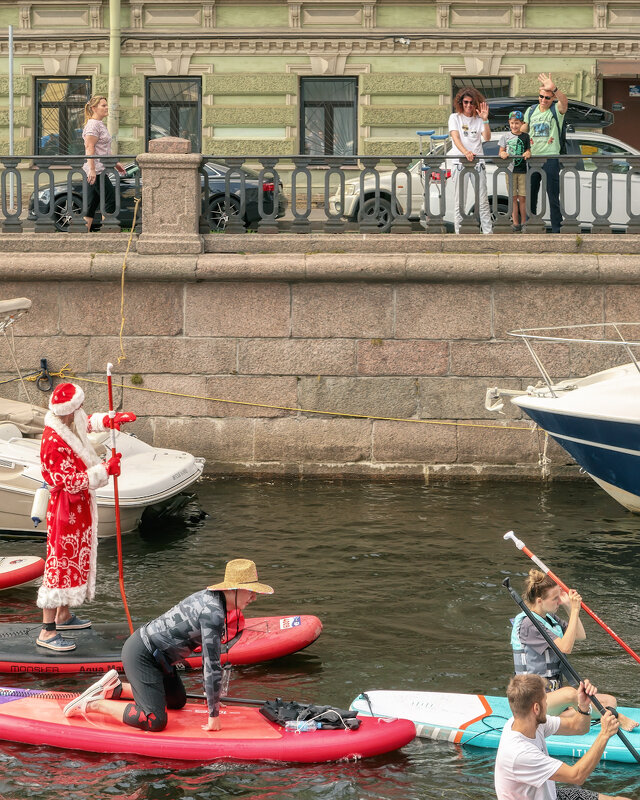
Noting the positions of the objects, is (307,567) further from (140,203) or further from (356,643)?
(140,203)

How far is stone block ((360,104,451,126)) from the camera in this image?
20047 mm

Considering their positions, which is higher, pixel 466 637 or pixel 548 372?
pixel 548 372

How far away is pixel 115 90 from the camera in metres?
20.1

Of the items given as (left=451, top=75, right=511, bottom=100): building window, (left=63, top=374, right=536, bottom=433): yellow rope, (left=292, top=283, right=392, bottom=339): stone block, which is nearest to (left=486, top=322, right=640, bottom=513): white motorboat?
(left=63, top=374, right=536, bottom=433): yellow rope

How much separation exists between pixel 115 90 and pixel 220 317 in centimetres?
890

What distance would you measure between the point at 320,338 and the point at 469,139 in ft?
8.51

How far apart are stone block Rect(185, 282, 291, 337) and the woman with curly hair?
6.64ft

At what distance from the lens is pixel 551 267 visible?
1218 cm

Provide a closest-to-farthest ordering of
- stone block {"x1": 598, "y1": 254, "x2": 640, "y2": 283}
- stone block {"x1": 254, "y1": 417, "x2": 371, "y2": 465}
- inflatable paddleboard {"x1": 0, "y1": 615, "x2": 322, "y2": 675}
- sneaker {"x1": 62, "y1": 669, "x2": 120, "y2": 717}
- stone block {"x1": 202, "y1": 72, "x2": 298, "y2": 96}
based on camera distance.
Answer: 1. sneaker {"x1": 62, "y1": 669, "x2": 120, "y2": 717}
2. inflatable paddleboard {"x1": 0, "y1": 615, "x2": 322, "y2": 675}
3. stone block {"x1": 598, "y1": 254, "x2": 640, "y2": 283}
4. stone block {"x1": 254, "y1": 417, "x2": 371, "y2": 465}
5. stone block {"x1": 202, "y1": 72, "x2": 298, "y2": 96}

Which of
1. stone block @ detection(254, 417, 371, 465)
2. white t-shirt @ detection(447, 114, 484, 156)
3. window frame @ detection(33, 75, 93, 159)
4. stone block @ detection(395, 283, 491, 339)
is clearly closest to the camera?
stone block @ detection(395, 283, 491, 339)

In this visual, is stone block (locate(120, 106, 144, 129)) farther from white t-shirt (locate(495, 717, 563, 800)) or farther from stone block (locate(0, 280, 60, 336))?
white t-shirt (locate(495, 717, 563, 800))

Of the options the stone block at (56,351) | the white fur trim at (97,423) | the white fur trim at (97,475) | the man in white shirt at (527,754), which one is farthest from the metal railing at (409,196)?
the man in white shirt at (527,754)

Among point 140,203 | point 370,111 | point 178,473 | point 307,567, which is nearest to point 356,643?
point 307,567

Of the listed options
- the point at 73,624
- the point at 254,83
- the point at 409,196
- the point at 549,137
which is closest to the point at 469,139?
the point at 549,137
